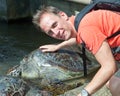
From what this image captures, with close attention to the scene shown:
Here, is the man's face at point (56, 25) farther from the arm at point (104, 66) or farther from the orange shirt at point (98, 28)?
the arm at point (104, 66)

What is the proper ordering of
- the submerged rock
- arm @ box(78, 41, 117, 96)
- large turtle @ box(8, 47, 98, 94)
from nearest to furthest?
arm @ box(78, 41, 117, 96), the submerged rock, large turtle @ box(8, 47, 98, 94)

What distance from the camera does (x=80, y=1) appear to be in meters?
14.6

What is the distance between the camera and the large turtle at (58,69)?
537cm

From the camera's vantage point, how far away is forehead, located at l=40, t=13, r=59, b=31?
3968 mm

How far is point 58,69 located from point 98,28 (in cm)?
174

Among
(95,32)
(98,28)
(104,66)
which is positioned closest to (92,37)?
(95,32)

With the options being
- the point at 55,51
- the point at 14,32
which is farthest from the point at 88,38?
the point at 14,32

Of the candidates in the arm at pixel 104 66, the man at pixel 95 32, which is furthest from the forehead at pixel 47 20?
the arm at pixel 104 66

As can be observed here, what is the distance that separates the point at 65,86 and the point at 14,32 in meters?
7.08

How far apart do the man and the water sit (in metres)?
3.41

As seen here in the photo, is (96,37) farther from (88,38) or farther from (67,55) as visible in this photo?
(67,55)

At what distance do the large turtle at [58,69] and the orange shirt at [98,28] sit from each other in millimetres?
1486

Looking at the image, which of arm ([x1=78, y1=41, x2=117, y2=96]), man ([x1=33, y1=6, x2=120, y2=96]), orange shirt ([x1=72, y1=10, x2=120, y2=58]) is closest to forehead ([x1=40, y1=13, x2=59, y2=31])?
man ([x1=33, y1=6, x2=120, y2=96])

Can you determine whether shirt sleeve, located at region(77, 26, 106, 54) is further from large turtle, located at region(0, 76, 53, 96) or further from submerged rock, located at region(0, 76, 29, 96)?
submerged rock, located at region(0, 76, 29, 96)
